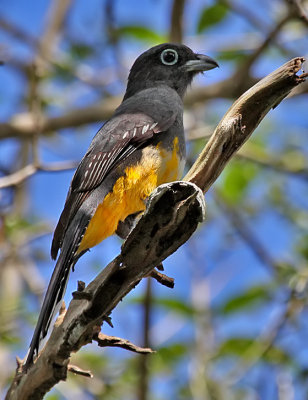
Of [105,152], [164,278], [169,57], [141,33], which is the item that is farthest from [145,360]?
[141,33]

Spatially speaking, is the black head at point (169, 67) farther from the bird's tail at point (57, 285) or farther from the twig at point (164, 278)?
the twig at point (164, 278)

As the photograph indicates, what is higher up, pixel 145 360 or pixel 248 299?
pixel 248 299

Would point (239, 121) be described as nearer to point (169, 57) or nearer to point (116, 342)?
point (116, 342)

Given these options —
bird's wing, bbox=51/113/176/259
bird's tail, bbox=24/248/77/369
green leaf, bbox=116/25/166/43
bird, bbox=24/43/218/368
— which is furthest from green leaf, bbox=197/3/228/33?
bird's tail, bbox=24/248/77/369

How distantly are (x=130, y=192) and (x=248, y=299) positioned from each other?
97.4 inches

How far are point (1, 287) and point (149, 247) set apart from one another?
524 centimetres

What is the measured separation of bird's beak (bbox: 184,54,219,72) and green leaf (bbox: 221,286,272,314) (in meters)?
2.13

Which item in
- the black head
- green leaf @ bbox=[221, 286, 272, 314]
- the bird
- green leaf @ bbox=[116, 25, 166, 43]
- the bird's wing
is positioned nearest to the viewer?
the bird

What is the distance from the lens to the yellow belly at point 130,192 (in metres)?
4.36

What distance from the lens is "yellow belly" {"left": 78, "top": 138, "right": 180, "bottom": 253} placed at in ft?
14.3

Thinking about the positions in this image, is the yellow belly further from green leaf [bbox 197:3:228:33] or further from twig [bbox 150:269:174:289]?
green leaf [bbox 197:3:228:33]

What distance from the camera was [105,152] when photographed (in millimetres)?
4551

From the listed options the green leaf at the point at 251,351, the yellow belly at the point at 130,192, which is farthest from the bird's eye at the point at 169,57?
the green leaf at the point at 251,351

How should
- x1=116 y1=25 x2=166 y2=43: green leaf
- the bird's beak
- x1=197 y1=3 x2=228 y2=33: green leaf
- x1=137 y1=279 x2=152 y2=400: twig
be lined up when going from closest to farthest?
1. x1=137 y1=279 x2=152 y2=400: twig
2. the bird's beak
3. x1=197 y1=3 x2=228 y2=33: green leaf
4. x1=116 y1=25 x2=166 y2=43: green leaf
